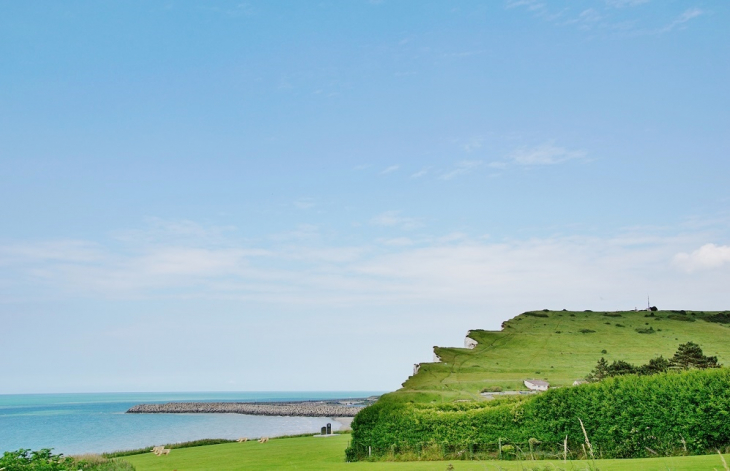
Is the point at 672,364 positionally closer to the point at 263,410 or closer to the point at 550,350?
the point at 550,350

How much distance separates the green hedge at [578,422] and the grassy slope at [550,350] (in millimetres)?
29875

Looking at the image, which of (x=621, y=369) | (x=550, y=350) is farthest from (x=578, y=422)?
(x=550, y=350)

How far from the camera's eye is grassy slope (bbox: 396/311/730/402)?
68.1 metres

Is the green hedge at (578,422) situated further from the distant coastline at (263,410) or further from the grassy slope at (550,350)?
the distant coastline at (263,410)

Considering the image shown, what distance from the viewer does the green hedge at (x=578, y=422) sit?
910 inches

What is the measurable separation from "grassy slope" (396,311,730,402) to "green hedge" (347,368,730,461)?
29875 millimetres

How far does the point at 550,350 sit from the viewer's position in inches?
3282

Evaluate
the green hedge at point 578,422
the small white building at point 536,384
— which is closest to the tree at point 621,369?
the small white building at point 536,384

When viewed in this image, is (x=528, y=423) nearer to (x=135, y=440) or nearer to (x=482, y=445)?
(x=482, y=445)

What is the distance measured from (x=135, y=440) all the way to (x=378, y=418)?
65.5 metres

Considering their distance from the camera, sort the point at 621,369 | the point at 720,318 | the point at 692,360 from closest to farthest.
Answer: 1. the point at 621,369
2. the point at 692,360
3. the point at 720,318

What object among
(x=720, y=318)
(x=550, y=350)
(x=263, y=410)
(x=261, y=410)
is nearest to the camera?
(x=550, y=350)

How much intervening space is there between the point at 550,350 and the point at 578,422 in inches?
2363

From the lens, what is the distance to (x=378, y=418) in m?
31.5
